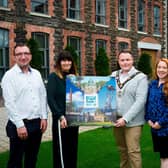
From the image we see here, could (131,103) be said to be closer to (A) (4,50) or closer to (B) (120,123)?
(B) (120,123)

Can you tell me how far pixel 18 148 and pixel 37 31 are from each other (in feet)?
44.4

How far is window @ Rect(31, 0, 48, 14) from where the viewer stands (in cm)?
1697

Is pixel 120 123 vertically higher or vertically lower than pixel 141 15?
lower

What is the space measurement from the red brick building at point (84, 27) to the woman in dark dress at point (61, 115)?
466 inches

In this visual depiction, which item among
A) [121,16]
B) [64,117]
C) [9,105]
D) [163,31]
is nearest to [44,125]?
[64,117]

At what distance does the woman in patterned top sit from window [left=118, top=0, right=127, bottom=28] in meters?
18.3

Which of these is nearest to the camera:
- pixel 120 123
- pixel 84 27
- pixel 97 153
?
pixel 120 123

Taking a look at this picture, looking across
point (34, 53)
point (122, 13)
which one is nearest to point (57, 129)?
point (34, 53)

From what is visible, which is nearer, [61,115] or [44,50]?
[61,115]

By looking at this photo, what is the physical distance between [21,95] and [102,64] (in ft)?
50.8

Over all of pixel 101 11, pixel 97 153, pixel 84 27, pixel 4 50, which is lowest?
pixel 97 153

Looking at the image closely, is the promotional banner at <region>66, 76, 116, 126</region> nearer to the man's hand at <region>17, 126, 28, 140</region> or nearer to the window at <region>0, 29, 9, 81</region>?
the man's hand at <region>17, 126, 28, 140</region>

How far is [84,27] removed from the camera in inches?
754

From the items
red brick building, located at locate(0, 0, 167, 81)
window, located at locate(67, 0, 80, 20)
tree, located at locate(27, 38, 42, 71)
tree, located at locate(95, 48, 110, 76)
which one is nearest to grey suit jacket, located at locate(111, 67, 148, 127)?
tree, located at locate(27, 38, 42, 71)
